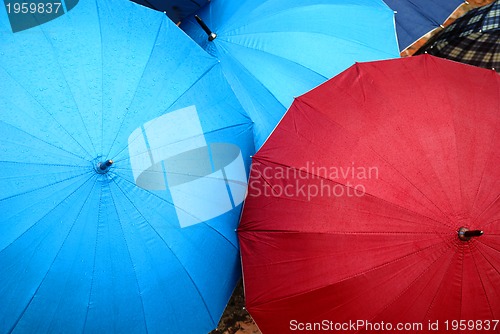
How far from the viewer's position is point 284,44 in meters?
3.56

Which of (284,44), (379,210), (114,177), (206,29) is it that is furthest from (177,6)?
(379,210)

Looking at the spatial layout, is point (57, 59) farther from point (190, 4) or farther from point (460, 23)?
point (460, 23)

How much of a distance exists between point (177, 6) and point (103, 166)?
1.62 m

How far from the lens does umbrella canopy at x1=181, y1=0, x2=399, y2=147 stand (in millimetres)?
3537

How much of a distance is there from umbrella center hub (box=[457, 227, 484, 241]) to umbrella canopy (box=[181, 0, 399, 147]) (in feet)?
4.35

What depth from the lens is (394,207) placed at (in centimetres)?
285

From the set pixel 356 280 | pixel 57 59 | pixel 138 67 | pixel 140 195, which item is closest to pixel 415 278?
pixel 356 280

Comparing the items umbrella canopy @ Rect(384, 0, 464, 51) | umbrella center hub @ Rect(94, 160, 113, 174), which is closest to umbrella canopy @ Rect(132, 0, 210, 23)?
umbrella canopy @ Rect(384, 0, 464, 51)

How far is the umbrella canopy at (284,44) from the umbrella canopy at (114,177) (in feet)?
0.99

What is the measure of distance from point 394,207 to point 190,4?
6.62 ft

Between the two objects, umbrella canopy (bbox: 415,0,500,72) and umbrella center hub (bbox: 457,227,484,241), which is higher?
umbrella canopy (bbox: 415,0,500,72)

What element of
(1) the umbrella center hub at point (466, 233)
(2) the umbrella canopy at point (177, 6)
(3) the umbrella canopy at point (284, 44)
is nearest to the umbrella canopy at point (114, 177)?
(3) the umbrella canopy at point (284, 44)

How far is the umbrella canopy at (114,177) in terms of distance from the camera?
2727mm

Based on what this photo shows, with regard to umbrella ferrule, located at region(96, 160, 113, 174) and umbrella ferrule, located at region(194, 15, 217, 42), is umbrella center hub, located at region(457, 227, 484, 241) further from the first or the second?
umbrella ferrule, located at region(194, 15, 217, 42)
